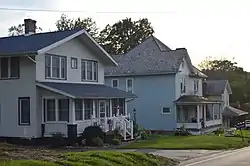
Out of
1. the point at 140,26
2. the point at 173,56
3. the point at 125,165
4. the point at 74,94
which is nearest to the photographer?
the point at 125,165

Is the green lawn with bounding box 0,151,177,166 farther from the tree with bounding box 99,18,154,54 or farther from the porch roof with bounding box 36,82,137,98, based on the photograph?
the tree with bounding box 99,18,154,54

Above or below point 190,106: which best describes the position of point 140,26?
above

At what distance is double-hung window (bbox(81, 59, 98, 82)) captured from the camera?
119 ft

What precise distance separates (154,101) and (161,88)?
1.39m

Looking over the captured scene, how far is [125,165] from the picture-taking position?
730 inches

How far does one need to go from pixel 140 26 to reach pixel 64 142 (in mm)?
55676

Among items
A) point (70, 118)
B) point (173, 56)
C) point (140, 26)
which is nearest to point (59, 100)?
point (70, 118)

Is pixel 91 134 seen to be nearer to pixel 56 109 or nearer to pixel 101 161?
pixel 56 109

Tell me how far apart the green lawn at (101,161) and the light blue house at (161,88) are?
2620 cm

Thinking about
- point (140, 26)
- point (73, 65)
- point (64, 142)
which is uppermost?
point (140, 26)

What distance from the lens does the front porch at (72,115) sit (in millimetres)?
31141

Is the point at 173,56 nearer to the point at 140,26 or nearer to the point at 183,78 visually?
the point at 183,78

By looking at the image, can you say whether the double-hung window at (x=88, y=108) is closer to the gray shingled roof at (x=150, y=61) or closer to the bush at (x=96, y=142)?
the bush at (x=96, y=142)

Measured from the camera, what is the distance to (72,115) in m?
31.0
